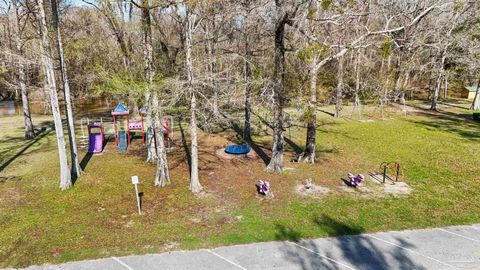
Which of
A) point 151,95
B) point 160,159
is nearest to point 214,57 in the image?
point 151,95

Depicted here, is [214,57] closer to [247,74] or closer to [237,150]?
[237,150]

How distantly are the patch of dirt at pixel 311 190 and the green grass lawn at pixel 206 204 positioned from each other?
309 mm

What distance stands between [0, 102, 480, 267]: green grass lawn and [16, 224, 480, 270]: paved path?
0.32 meters

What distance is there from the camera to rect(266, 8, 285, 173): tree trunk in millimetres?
11348

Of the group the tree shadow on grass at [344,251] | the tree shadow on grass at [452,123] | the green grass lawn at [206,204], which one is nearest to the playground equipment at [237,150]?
the green grass lawn at [206,204]

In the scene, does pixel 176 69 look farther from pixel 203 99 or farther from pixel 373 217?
pixel 373 217

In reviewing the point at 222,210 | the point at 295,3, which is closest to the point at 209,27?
the point at 295,3

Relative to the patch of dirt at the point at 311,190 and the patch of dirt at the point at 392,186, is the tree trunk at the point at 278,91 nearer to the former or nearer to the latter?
the patch of dirt at the point at 311,190

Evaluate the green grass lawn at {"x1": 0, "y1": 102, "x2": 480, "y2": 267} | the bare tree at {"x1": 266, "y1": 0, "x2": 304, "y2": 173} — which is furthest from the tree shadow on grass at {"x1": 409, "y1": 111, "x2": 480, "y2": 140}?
the bare tree at {"x1": 266, "y1": 0, "x2": 304, "y2": 173}

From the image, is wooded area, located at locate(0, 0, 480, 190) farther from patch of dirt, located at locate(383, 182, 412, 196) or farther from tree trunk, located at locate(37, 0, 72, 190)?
patch of dirt, located at locate(383, 182, 412, 196)

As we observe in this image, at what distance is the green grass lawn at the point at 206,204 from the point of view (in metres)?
7.84

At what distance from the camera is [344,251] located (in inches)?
292

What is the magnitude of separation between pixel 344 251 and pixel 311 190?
11.6 ft

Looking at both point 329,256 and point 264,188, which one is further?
point 264,188
